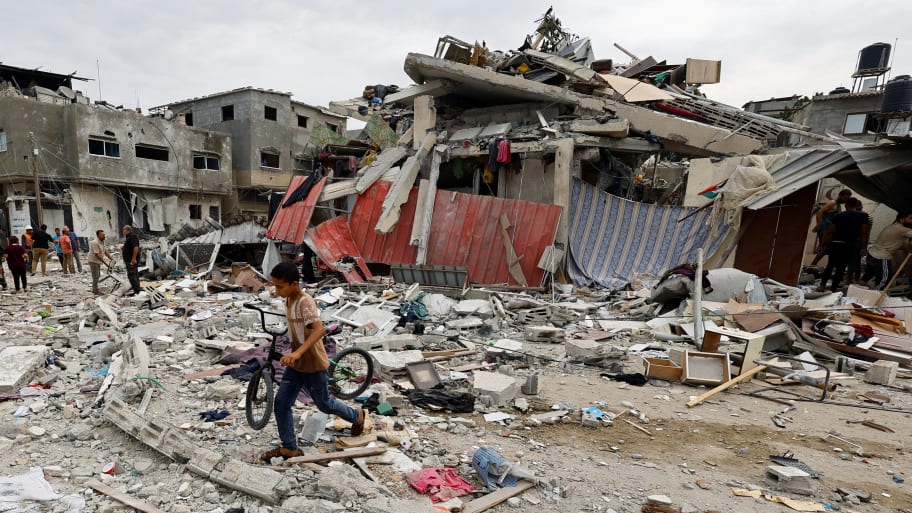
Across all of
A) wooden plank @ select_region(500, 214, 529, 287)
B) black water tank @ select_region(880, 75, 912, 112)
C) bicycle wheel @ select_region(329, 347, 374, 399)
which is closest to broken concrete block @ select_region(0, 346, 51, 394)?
bicycle wheel @ select_region(329, 347, 374, 399)

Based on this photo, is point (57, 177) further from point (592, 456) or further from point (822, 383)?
point (822, 383)

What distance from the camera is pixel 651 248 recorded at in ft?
33.4

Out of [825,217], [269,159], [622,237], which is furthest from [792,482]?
[269,159]

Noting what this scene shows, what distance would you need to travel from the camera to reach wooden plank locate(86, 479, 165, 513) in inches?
108

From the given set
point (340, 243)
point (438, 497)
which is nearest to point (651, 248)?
point (340, 243)

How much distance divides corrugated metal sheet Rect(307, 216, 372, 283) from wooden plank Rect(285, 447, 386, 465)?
744 centimetres

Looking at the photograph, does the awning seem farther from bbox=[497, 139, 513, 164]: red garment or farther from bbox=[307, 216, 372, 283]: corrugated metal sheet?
bbox=[307, 216, 372, 283]: corrugated metal sheet

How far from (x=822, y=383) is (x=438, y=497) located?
175 inches

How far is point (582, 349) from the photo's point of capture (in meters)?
5.86

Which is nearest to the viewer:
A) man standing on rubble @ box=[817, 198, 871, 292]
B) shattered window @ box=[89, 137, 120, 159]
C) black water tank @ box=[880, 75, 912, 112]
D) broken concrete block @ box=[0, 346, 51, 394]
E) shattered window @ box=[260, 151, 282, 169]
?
broken concrete block @ box=[0, 346, 51, 394]

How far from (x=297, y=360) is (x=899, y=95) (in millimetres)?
10167

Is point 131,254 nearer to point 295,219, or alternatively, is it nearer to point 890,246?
point 295,219

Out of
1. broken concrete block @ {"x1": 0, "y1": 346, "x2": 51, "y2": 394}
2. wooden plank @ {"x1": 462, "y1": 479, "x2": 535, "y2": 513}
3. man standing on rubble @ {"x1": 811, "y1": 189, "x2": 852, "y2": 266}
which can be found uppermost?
man standing on rubble @ {"x1": 811, "y1": 189, "x2": 852, "y2": 266}

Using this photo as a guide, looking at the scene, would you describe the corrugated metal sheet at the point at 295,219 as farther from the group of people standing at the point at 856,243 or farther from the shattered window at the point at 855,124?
the shattered window at the point at 855,124
